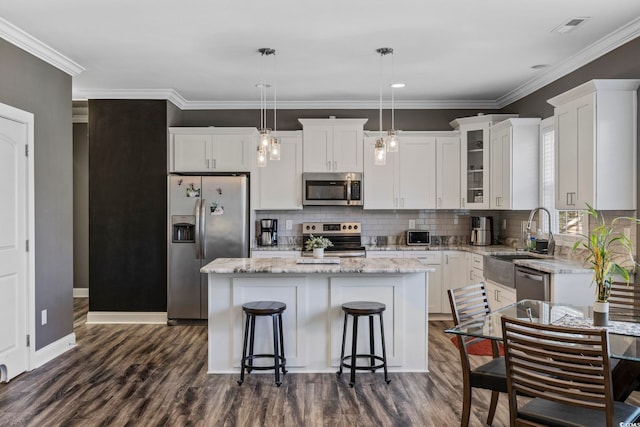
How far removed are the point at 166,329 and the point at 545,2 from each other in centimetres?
482

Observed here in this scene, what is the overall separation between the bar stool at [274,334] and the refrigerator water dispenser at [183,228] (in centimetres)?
218

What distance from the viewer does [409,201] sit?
638 cm

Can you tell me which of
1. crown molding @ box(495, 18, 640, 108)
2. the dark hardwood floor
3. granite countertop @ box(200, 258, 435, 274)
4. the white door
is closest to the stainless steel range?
the dark hardwood floor

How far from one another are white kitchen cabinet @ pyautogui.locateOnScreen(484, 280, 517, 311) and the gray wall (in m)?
4.00

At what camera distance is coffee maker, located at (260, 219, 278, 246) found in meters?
6.39

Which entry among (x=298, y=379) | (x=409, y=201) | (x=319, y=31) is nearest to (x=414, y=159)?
(x=409, y=201)

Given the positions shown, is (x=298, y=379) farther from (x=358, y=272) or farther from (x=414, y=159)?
(x=414, y=159)

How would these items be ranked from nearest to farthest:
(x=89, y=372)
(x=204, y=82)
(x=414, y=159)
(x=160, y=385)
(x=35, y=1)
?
1. (x=35, y=1)
2. (x=160, y=385)
3. (x=89, y=372)
4. (x=204, y=82)
5. (x=414, y=159)

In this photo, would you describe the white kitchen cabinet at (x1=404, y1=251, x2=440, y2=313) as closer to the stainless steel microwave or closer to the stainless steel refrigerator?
the stainless steel microwave

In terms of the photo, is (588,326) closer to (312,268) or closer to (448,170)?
(312,268)

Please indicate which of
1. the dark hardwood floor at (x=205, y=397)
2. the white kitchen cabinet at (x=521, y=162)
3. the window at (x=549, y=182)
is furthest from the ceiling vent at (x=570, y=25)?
the dark hardwood floor at (x=205, y=397)

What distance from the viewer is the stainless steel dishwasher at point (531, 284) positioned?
4.10 m

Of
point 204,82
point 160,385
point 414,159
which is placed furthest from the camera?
point 414,159

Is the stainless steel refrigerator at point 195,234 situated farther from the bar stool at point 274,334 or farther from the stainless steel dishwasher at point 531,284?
the stainless steel dishwasher at point 531,284
